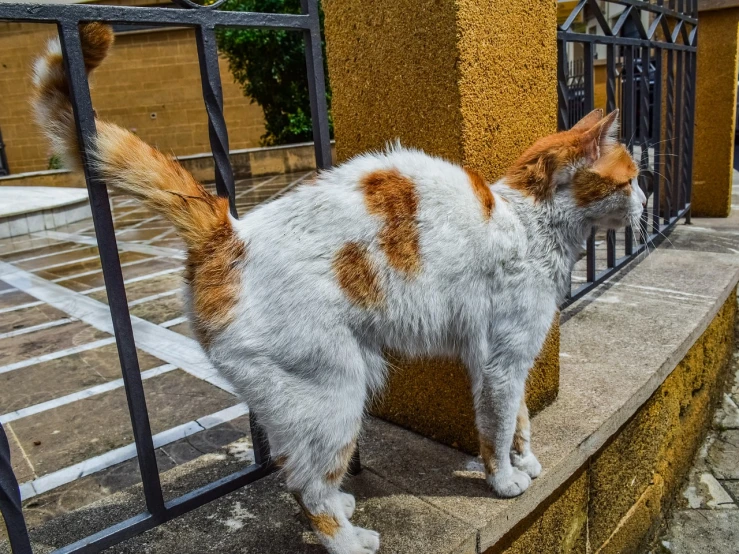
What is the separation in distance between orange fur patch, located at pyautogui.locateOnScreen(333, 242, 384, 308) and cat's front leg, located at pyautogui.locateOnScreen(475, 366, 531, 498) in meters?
0.43

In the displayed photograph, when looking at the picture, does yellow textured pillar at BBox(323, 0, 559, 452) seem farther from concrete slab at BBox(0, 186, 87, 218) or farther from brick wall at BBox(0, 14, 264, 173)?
brick wall at BBox(0, 14, 264, 173)

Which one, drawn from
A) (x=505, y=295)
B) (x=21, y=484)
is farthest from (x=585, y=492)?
(x=21, y=484)

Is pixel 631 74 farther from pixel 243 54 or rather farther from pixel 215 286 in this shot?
pixel 243 54

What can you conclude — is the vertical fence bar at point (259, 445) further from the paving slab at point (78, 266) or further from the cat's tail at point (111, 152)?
the paving slab at point (78, 266)

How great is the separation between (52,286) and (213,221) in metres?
4.83

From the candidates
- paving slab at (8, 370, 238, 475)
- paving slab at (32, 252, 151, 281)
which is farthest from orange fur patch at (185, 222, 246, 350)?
paving slab at (32, 252, 151, 281)

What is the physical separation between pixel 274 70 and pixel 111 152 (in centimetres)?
1211

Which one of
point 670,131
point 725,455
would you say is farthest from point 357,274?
point 670,131

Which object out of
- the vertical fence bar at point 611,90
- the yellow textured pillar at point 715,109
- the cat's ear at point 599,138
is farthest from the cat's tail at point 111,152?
the yellow textured pillar at point 715,109

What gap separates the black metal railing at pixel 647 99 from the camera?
9.66ft

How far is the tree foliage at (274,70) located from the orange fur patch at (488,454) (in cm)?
1026

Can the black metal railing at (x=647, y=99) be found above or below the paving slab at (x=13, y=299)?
above

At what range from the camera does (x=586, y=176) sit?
156cm

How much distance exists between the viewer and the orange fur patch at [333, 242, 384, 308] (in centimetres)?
138
